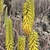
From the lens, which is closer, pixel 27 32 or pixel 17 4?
pixel 27 32

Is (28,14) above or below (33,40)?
above

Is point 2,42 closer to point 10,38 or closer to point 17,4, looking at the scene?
point 10,38

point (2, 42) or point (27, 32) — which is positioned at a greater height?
point (27, 32)

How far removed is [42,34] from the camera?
2.01 metres

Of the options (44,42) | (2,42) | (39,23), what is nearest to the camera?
(2,42)

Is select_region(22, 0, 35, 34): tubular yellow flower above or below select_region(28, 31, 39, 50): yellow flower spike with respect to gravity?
above

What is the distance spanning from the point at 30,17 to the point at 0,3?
0.24 meters

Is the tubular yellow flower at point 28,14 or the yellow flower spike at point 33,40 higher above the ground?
the tubular yellow flower at point 28,14

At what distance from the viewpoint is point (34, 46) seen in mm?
1243

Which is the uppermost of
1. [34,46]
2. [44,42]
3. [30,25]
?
[30,25]

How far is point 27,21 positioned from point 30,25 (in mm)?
36

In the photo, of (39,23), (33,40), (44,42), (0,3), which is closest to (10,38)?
(33,40)

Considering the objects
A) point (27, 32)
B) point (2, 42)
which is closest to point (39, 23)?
point (2, 42)

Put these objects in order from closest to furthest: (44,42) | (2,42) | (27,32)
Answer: (27,32) → (2,42) → (44,42)
